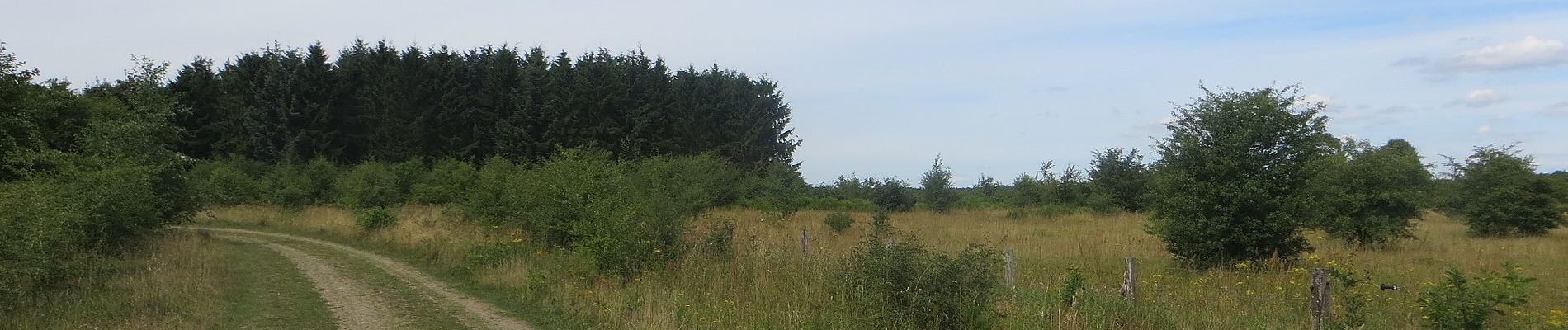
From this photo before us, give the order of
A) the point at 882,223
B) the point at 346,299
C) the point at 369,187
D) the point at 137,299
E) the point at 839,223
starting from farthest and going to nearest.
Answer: the point at 369,187 < the point at 839,223 < the point at 882,223 < the point at 346,299 < the point at 137,299

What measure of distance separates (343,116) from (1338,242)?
1819 inches

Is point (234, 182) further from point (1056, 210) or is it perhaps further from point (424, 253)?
point (1056, 210)

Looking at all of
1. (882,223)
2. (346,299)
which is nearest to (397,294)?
(346,299)

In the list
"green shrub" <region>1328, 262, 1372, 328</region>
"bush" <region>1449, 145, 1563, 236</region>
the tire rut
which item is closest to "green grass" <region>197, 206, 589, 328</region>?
the tire rut

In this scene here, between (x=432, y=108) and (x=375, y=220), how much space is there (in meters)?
23.8

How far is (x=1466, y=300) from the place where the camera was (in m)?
8.04

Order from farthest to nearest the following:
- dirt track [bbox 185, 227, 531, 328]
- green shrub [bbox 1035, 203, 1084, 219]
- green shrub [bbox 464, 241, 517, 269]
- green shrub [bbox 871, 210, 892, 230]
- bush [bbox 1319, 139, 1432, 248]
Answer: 1. green shrub [bbox 1035, 203, 1084, 219]
2. bush [bbox 1319, 139, 1432, 248]
3. green shrub [bbox 464, 241, 517, 269]
4. green shrub [bbox 871, 210, 892, 230]
5. dirt track [bbox 185, 227, 531, 328]

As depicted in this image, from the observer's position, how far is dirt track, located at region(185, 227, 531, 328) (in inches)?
403

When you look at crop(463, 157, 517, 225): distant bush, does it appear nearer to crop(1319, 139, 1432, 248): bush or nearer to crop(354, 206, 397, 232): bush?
crop(354, 206, 397, 232): bush

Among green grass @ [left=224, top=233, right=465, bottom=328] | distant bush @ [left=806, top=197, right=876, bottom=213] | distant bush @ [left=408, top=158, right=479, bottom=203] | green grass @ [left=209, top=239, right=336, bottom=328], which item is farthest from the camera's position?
distant bush @ [left=806, top=197, right=876, bottom=213]

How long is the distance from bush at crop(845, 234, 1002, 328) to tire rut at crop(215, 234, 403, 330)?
538 centimetres

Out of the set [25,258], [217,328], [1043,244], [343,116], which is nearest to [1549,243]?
[1043,244]

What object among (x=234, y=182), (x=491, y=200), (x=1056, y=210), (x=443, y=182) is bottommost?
(x=491, y=200)

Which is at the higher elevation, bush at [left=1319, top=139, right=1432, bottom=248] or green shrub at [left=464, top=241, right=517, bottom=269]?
bush at [left=1319, top=139, right=1432, bottom=248]
